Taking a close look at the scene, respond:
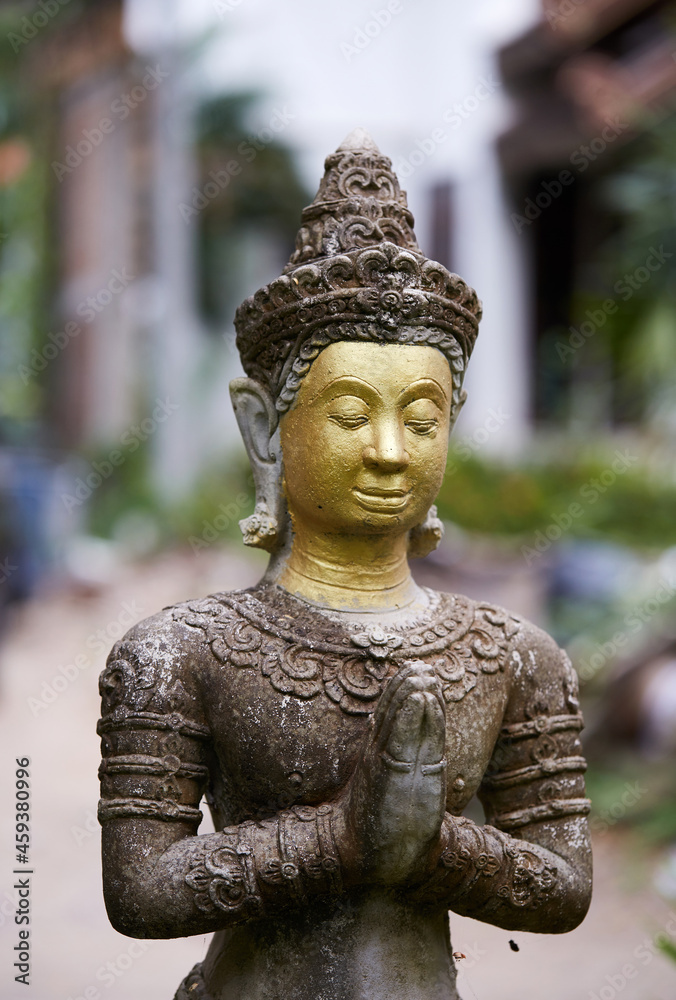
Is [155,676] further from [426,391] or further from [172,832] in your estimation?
[426,391]

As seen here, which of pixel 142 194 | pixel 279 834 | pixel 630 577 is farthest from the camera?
pixel 142 194

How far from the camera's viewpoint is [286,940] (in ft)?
8.61

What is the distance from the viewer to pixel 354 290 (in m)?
2.69

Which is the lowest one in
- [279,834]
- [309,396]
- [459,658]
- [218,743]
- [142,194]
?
[279,834]

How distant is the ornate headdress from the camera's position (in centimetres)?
270

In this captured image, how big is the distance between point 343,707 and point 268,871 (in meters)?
0.39

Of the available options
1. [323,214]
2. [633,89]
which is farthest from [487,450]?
[323,214]

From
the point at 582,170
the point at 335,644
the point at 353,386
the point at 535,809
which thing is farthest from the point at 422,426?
the point at 582,170

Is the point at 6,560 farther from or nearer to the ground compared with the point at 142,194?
nearer to the ground

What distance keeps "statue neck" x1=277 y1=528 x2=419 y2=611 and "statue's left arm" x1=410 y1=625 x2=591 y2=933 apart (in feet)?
1.20

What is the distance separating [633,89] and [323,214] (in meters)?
8.57

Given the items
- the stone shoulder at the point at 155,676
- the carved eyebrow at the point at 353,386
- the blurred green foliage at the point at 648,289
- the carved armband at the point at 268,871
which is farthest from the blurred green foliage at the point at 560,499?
the carved armband at the point at 268,871

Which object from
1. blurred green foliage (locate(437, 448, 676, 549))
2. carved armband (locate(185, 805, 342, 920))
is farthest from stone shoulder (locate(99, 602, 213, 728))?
blurred green foliage (locate(437, 448, 676, 549))

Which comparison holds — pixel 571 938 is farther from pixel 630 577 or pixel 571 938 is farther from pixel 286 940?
pixel 286 940
